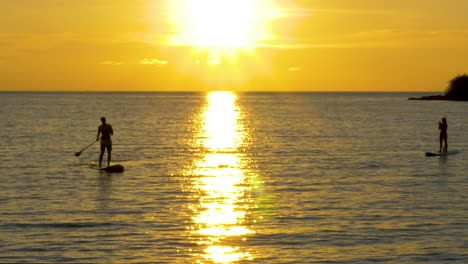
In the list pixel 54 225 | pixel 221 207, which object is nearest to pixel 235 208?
pixel 221 207

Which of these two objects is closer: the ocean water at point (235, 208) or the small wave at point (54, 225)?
the ocean water at point (235, 208)

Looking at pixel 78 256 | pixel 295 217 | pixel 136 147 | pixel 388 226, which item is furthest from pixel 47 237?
pixel 136 147

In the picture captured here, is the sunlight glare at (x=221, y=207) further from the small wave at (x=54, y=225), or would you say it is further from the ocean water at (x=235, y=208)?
the small wave at (x=54, y=225)

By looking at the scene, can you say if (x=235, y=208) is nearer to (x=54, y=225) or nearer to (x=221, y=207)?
(x=221, y=207)

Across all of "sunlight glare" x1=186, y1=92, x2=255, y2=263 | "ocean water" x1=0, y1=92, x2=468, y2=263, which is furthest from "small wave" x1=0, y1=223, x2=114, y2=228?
"sunlight glare" x1=186, y1=92, x2=255, y2=263

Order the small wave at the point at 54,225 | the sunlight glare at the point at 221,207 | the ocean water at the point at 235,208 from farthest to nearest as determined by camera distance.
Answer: the small wave at the point at 54,225
the sunlight glare at the point at 221,207
the ocean water at the point at 235,208

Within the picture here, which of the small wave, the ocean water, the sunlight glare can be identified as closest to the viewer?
the ocean water

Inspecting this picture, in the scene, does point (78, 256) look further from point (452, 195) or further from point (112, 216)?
point (452, 195)

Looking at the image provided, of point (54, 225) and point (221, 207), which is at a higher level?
point (221, 207)

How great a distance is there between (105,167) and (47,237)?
1650 centimetres

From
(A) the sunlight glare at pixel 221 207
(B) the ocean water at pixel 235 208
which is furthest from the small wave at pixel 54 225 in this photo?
(A) the sunlight glare at pixel 221 207

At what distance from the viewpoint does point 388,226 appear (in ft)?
69.5

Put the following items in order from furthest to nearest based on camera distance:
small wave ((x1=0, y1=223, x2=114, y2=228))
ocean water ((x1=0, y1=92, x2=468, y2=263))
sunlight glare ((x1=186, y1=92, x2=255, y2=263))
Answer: small wave ((x1=0, y1=223, x2=114, y2=228)), sunlight glare ((x1=186, y1=92, x2=255, y2=263)), ocean water ((x1=0, y1=92, x2=468, y2=263))

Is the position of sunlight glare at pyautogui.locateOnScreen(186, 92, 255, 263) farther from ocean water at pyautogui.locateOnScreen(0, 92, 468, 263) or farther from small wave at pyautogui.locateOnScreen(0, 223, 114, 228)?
small wave at pyautogui.locateOnScreen(0, 223, 114, 228)
